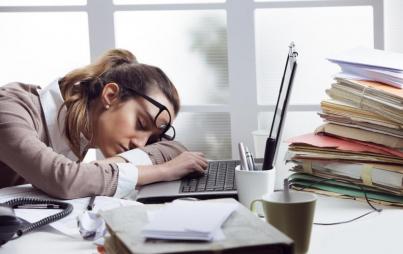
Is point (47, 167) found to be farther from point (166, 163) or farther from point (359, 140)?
point (359, 140)

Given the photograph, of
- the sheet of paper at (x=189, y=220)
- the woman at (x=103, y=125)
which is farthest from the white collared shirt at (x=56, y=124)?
the sheet of paper at (x=189, y=220)

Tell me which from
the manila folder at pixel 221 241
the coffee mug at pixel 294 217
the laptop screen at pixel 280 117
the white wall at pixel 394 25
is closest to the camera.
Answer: the manila folder at pixel 221 241

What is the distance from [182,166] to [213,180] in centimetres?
9

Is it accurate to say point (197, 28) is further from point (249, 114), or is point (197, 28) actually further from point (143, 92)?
point (143, 92)

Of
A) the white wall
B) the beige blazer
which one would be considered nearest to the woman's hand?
the beige blazer

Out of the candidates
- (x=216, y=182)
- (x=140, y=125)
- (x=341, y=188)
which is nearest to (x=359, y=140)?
(x=341, y=188)

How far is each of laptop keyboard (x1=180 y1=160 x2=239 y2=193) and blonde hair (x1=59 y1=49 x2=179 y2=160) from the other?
236 mm

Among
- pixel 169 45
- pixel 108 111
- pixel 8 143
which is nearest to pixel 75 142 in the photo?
pixel 108 111

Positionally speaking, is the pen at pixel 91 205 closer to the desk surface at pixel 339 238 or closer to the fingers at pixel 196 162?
the desk surface at pixel 339 238

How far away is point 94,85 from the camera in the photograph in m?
1.96

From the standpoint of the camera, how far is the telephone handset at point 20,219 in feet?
4.21

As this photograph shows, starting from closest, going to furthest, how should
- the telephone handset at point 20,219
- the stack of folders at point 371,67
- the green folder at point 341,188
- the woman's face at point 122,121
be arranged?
the telephone handset at point 20,219 → the green folder at point 341,188 → the stack of folders at point 371,67 → the woman's face at point 122,121

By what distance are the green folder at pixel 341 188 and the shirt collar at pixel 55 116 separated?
576 mm

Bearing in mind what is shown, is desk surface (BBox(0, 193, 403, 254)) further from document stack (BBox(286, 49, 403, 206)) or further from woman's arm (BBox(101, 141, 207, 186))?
woman's arm (BBox(101, 141, 207, 186))
